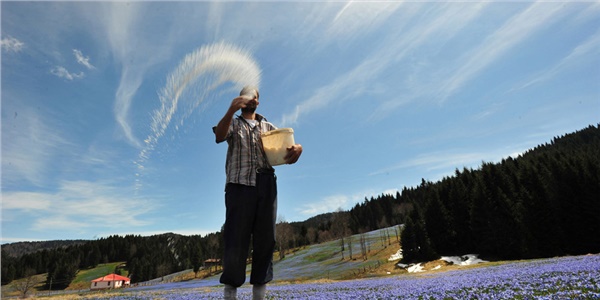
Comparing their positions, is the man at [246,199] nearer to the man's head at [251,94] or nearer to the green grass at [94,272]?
the man's head at [251,94]

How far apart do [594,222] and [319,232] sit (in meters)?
123

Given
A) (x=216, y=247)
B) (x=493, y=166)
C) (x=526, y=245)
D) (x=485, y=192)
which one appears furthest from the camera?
(x=216, y=247)

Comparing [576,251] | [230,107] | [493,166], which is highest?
[493,166]

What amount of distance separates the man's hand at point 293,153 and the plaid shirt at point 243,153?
332 mm

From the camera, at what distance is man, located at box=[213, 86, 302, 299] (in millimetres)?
3965

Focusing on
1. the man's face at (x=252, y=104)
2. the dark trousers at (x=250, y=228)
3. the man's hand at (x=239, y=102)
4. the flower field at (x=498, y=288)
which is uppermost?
the man's face at (x=252, y=104)

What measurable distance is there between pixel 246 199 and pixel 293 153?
86 centimetres

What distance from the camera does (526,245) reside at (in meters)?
49.0

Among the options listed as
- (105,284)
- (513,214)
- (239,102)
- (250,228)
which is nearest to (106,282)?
(105,284)

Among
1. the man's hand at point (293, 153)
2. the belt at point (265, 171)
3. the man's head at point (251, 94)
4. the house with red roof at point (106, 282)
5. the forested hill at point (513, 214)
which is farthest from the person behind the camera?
the house with red roof at point (106, 282)

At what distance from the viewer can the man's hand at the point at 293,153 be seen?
407 centimetres

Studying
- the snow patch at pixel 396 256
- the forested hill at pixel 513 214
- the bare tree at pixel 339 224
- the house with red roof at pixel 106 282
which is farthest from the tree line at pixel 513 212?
the house with red roof at pixel 106 282

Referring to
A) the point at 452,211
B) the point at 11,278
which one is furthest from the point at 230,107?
the point at 11,278

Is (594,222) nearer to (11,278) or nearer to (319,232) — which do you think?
(319,232)
